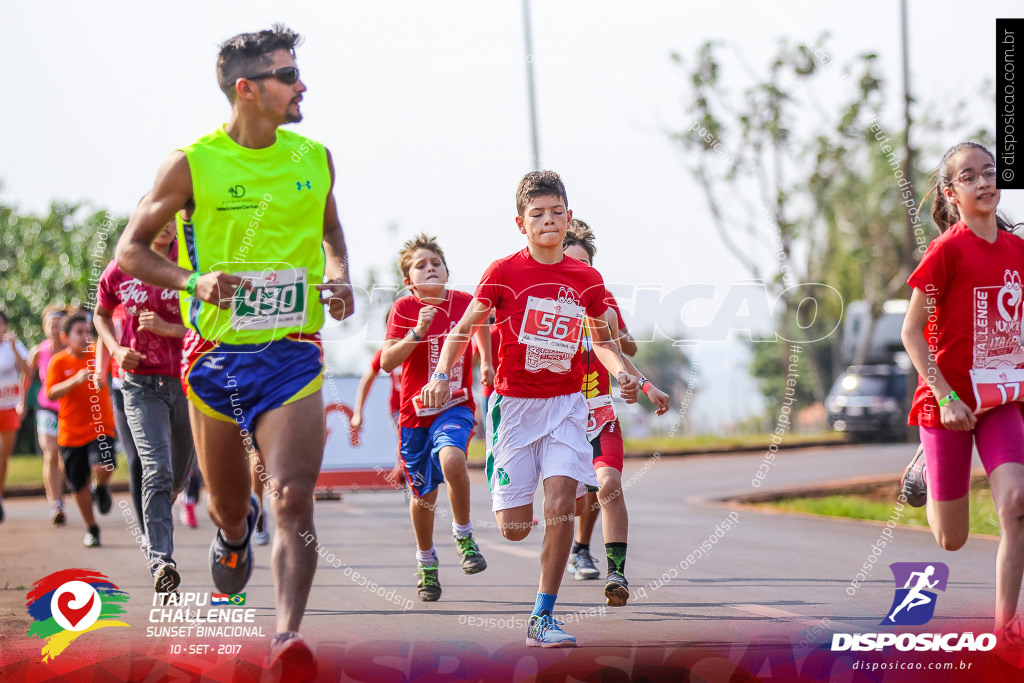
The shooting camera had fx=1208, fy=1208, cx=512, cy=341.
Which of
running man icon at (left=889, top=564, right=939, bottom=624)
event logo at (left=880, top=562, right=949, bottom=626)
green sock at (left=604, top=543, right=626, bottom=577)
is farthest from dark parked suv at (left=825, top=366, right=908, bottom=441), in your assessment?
green sock at (left=604, top=543, right=626, bottom=577)

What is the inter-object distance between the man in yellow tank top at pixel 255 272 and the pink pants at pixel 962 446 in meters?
2.61

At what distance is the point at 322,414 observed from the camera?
4469 mm

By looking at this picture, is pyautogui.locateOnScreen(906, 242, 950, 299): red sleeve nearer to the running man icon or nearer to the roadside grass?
the running man icon

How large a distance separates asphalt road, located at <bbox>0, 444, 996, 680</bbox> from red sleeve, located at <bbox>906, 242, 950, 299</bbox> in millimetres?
1621

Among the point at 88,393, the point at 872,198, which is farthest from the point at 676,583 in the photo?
the point at 872,198

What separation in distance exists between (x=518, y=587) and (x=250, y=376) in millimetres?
3440

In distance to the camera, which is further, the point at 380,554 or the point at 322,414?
the point at 380,554

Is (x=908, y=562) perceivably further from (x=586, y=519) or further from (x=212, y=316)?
(x=212, y=316)

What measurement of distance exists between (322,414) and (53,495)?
8570 mm

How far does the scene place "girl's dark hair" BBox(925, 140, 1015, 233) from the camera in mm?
5441

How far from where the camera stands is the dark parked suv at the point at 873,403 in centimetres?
2603

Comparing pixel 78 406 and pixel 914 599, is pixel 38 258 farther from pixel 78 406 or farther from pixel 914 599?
pixel 914 599

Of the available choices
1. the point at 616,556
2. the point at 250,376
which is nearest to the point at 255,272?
the point at 250,376

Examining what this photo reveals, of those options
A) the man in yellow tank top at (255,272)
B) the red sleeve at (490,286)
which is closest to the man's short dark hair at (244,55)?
the man in yellow tank top at (255,272)
